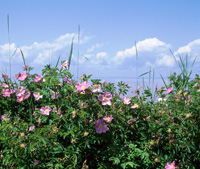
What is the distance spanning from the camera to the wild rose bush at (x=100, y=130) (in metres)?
2.34

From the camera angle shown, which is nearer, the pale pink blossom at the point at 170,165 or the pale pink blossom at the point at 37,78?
the pale pink blossom at the point at 170,165

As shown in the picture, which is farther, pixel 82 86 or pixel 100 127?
pixel 82 86

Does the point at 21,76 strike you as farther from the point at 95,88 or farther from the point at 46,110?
the point at 95,88

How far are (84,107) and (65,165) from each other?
20.4 inches

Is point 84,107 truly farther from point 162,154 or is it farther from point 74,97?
point 162,154

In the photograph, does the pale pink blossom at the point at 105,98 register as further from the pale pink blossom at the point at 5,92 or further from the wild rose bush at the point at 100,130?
the pale pink blossom at the point at 5,92

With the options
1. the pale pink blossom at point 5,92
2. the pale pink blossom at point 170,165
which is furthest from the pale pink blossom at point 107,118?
the pale pink blossom at point 5,92

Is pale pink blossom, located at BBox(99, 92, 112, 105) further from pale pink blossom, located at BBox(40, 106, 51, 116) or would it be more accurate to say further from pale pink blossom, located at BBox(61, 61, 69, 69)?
pale pink blossom, located at BBox(61, 61, 69, 69)

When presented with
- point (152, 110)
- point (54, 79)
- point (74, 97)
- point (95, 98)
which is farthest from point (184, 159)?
point (54, 79)

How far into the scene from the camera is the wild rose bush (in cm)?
234

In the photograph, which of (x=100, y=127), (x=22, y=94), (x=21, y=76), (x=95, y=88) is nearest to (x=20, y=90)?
(x=22, y=94)

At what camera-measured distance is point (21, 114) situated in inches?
122

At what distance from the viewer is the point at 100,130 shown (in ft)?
7.74

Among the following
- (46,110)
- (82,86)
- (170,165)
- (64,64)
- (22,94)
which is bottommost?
(170,165)
